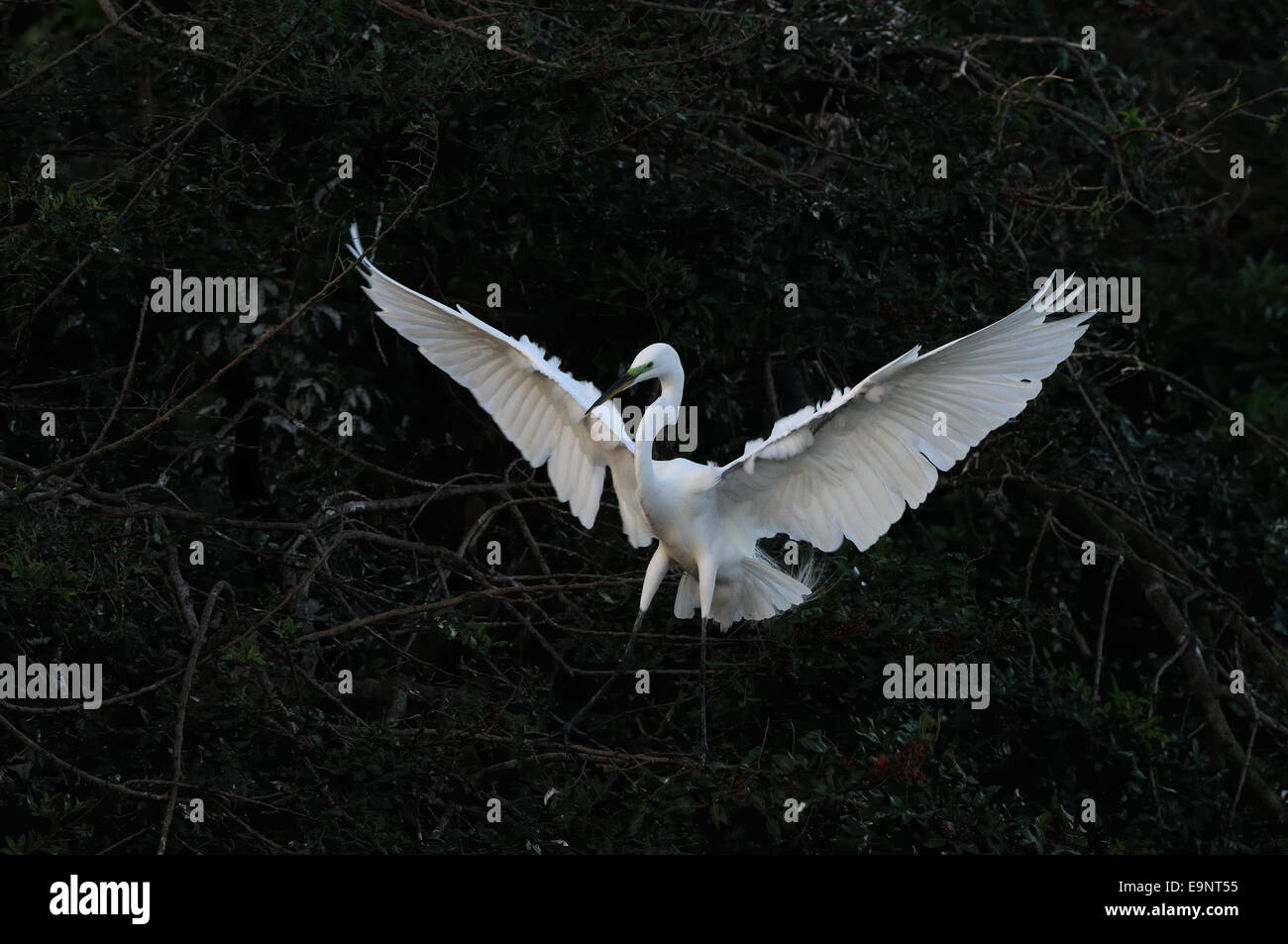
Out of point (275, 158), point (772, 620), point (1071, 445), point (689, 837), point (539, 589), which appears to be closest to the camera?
point (689, 837)

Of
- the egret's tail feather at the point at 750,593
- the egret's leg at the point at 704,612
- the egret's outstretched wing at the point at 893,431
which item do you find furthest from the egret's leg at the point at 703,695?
the egret's outstretched wing at the point at 893,431

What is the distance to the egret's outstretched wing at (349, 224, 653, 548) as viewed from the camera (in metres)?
4.23

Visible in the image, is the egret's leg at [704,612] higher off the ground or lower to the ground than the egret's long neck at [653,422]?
lower

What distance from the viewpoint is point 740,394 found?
17.4ft

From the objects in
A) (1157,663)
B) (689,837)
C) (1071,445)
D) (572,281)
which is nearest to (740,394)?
(572,281)

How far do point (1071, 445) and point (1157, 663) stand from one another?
0.81 m

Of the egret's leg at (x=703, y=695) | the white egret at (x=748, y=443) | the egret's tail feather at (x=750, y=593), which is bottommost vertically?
the egret's leg at (x=703, y=695)

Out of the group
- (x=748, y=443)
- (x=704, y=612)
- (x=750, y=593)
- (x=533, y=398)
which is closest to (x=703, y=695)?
(x=704, y=612)

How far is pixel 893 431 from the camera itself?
3.79 metres

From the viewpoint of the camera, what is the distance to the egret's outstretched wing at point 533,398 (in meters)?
4.23

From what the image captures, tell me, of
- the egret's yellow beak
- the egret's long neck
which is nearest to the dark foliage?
the egret's long neck

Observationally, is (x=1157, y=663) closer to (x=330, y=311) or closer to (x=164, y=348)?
(x=330, y=311)

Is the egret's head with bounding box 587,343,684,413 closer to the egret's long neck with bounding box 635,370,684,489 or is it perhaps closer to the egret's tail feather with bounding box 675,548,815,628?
the egret's long neck with bounding box 635,370,684,489

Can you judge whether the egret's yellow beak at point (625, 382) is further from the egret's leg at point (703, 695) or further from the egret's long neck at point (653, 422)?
the egret's leg at point (703, 695)
